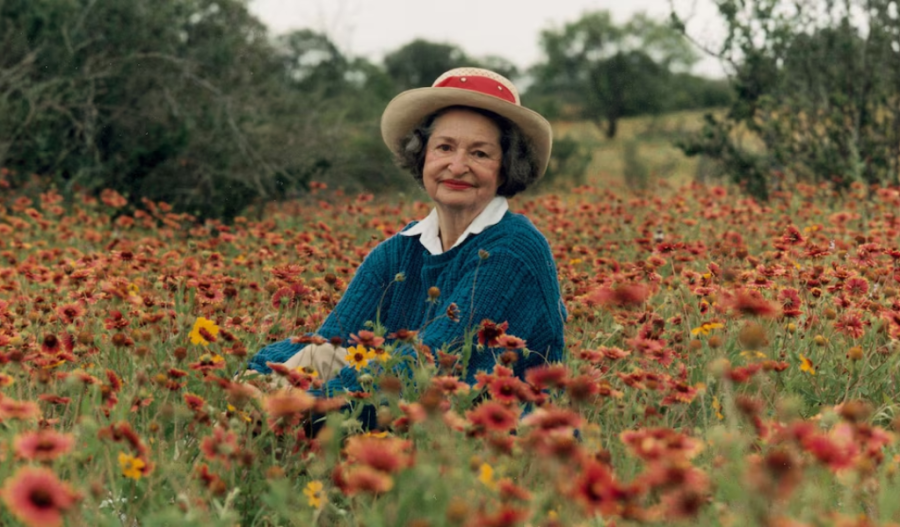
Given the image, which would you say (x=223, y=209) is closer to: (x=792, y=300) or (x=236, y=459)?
(x=792, y=300)

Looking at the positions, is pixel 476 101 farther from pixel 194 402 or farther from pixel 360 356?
pixel 194 402

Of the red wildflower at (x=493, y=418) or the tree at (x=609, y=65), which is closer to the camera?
the red wildflower at (x=493, y=418)

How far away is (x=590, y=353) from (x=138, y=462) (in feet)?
3.27

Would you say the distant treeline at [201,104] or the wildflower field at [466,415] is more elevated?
the distant treeline at [201,104]

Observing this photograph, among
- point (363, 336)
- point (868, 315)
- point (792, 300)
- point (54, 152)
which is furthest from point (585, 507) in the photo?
point (54, 152)

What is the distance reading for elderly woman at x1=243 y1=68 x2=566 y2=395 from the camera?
265 centimetres

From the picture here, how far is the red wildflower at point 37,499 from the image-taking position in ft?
3.67

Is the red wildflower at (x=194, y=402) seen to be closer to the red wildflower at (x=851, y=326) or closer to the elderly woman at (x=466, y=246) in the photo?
the elderly woman at (x=466, y=246)

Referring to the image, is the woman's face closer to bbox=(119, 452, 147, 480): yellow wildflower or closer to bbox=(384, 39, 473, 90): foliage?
bbox=(119, 452, 147, 480): yellow wildflower

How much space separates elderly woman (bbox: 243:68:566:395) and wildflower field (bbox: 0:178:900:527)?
12 cm

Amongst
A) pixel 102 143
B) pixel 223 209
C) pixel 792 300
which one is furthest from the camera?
pixel 102 143

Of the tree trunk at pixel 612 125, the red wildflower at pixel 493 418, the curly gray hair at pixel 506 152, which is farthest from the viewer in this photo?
the tree trunk at pixel 612 125

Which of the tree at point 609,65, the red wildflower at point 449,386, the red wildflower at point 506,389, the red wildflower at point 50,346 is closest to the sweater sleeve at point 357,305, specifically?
the red wildflower at point 50,346

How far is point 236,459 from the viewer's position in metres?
1.63
